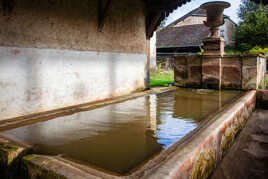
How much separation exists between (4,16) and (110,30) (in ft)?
8.68

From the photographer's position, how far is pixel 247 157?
2734 millimetres

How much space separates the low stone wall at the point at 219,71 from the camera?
5934 mm

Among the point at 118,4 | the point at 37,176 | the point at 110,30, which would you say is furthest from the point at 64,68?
the point at 37,176

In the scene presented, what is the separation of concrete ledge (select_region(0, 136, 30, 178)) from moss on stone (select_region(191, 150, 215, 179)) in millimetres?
1616

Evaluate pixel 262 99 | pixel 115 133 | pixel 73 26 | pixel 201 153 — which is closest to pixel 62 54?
pixel 73 26

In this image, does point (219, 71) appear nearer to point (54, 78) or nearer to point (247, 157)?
point (247, 157)

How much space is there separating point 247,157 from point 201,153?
1186 mm

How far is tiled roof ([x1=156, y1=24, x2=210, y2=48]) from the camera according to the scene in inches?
782

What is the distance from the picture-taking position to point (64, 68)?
14.4 ft

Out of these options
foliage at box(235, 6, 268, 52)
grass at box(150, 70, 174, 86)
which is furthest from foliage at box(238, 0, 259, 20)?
grass at box(150, 70, 174, 86)

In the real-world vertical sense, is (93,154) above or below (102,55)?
below

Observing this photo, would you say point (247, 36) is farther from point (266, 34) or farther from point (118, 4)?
point (118, 4)

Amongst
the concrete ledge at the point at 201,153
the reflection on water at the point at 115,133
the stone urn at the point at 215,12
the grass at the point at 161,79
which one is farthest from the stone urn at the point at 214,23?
the concrete ledge at the point at 201,153

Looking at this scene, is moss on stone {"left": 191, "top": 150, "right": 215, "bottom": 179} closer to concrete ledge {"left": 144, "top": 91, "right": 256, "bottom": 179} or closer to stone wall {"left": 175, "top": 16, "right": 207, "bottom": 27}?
concrete ledge {"left": 144, "top": 91, "right": 256, "bottom": 179}
